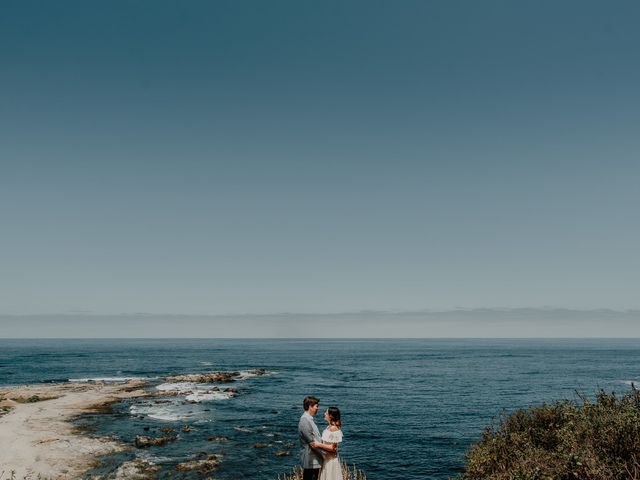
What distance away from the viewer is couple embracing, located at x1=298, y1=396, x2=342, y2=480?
36.0ft

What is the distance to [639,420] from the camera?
1383 centimetres

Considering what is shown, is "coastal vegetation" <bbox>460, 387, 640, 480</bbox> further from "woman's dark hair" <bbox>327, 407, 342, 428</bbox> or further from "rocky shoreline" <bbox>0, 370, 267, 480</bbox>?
"rocky shoreline" <bbox>0, 370, 267, 480</bbox>

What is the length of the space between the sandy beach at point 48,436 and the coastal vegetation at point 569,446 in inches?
854

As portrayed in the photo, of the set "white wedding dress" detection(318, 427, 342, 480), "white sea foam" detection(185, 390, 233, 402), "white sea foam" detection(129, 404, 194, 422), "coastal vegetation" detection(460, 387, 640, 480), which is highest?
"white wedding dress" detection(318, 427, 342, 480)

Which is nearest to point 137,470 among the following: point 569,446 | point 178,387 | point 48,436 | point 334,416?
point 48,436

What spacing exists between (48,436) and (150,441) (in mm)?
7712

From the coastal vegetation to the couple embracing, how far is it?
17.8 feet

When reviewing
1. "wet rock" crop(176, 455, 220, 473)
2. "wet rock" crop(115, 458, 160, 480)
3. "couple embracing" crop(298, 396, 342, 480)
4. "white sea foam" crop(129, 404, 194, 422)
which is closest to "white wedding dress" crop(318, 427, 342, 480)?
"couple embracing" crop(298, 396, 342, 480)

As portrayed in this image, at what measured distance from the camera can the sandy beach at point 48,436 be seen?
2522cm

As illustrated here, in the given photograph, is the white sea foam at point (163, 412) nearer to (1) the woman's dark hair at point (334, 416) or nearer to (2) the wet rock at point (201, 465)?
(2) the wet rock at point (201, 465)

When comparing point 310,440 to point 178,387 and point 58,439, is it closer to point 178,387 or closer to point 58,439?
point 58,439

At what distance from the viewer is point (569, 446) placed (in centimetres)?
1551

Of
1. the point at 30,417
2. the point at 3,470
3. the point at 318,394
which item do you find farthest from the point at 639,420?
the point at 318,394

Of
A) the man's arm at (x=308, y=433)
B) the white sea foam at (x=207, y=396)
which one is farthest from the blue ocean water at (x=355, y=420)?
the man's arm at (x=308, y=433)
